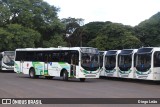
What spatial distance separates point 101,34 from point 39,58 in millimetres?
40741

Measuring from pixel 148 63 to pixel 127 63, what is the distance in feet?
11.5

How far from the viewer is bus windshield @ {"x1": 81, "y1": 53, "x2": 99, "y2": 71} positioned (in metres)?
28.5

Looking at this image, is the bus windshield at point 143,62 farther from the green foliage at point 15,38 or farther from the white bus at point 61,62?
the green foliage at point 15,38

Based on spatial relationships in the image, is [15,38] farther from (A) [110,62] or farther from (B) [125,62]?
(B) [125,62]

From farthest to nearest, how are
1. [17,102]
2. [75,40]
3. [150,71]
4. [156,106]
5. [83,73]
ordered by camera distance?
1. [75,40]
2. [83,73]
3. [150,71]
4. [17,102]
5. [156,106]

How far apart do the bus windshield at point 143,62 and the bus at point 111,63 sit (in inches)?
150

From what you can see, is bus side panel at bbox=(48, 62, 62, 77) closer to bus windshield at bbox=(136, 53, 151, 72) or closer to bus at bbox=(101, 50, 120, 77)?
bus at bbox=(101, 50, 120, 77)

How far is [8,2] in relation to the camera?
2164 inches

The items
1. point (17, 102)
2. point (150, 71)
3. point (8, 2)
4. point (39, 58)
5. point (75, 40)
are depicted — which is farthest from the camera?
point (75, 40)

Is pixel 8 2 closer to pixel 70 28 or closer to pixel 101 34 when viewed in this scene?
pixel 101 34

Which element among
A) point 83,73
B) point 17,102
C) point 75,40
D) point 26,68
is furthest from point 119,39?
point 17,102

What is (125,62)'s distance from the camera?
101 ft

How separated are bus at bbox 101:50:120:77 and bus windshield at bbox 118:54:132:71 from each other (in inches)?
30.0

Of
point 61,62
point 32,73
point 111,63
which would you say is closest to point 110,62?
point 111,63
